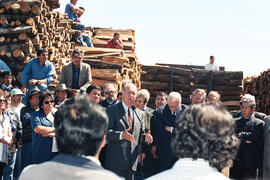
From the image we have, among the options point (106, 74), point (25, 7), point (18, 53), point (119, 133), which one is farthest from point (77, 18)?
point (119, 133)

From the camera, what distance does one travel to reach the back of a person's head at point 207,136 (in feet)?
7.61

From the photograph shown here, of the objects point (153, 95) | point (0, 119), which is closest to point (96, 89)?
point (0, 119)

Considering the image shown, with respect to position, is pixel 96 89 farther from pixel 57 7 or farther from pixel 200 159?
pixel 57 7

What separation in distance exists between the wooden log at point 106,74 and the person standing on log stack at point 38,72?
1934 mm

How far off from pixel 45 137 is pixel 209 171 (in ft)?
14.7

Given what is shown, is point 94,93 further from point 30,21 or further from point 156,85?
point 156,85

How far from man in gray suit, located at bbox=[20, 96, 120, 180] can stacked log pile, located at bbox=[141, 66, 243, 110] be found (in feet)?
48.8

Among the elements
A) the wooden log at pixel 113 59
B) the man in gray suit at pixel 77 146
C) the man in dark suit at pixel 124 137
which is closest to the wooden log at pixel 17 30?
the wooden log at pixel 113 59

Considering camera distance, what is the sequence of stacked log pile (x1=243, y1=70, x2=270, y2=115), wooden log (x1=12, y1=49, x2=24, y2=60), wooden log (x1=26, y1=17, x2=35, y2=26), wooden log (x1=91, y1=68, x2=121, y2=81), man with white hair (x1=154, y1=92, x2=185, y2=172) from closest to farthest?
man with white hair (x1=154, y1=92, x2=185, y2=172) → wooden log (x1=12, y1=49, x2=24, y2=60) → wooden log (x1=26, y1=17, x2=35, y2=26) → wooden log (x1=91, y1=68, x2=121, y2=81) → stacked log pile (x1=243, y1=70, x2=270, y2=115)

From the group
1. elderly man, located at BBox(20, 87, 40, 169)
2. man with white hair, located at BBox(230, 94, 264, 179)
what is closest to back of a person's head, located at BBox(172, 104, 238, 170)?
elderly man, located at BBox(20, 87, 40, 169)

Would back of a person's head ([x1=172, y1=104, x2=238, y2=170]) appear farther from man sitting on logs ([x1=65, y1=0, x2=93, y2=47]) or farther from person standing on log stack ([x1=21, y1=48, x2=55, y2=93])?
man sitting on logs ([x1=65, y1=0, x2=93, y2=47])

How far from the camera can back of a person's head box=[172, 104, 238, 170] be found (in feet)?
7.61

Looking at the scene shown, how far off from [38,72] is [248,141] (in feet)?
16.8

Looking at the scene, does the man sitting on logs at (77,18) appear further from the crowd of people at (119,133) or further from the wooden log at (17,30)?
the crowd of people at (119,133)
